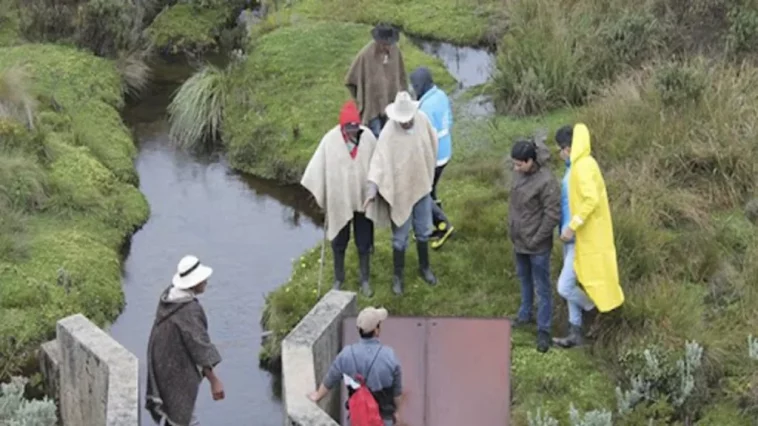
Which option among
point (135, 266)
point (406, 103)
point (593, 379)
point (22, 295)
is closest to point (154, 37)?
point (135, 266)

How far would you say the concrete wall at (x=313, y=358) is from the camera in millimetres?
7668

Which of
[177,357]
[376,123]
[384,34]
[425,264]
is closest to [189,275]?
[177,357]

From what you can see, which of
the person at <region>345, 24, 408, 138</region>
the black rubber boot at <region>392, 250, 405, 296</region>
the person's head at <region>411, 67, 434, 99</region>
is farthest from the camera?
the person at <region>345, 24, 408, 138</region>

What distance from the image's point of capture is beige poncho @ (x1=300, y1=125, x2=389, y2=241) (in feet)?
31.6

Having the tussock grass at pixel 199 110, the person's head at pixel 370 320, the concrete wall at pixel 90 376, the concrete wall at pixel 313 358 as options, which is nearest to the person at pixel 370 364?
the person's head at pixel 370 320

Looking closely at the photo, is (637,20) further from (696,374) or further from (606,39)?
(696,374)

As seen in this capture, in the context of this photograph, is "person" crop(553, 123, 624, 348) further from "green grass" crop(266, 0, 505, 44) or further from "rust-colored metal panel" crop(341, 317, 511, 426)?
"green grass" crop(266, 0, 505, 44)

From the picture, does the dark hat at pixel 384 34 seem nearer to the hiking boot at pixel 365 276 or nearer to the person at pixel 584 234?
the hiking boot at pixel 365 276

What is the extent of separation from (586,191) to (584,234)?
0.37 metres

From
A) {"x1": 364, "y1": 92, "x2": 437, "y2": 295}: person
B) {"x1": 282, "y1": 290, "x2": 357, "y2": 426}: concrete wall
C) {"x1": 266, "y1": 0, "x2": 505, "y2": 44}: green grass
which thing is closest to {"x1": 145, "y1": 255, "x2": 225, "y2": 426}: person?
{"x1": 282, "y1": 290, "x2": 357, "y2": 426}: concrete wall

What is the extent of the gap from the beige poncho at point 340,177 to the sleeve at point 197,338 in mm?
2168

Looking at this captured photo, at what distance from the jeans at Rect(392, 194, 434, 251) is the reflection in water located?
6.05 meters

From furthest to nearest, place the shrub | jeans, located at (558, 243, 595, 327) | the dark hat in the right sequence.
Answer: the dark hat → jeans, located at (558, 243, 595, 327) → the shrub

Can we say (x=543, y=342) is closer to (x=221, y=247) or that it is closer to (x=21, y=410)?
(x=21, y=410)
